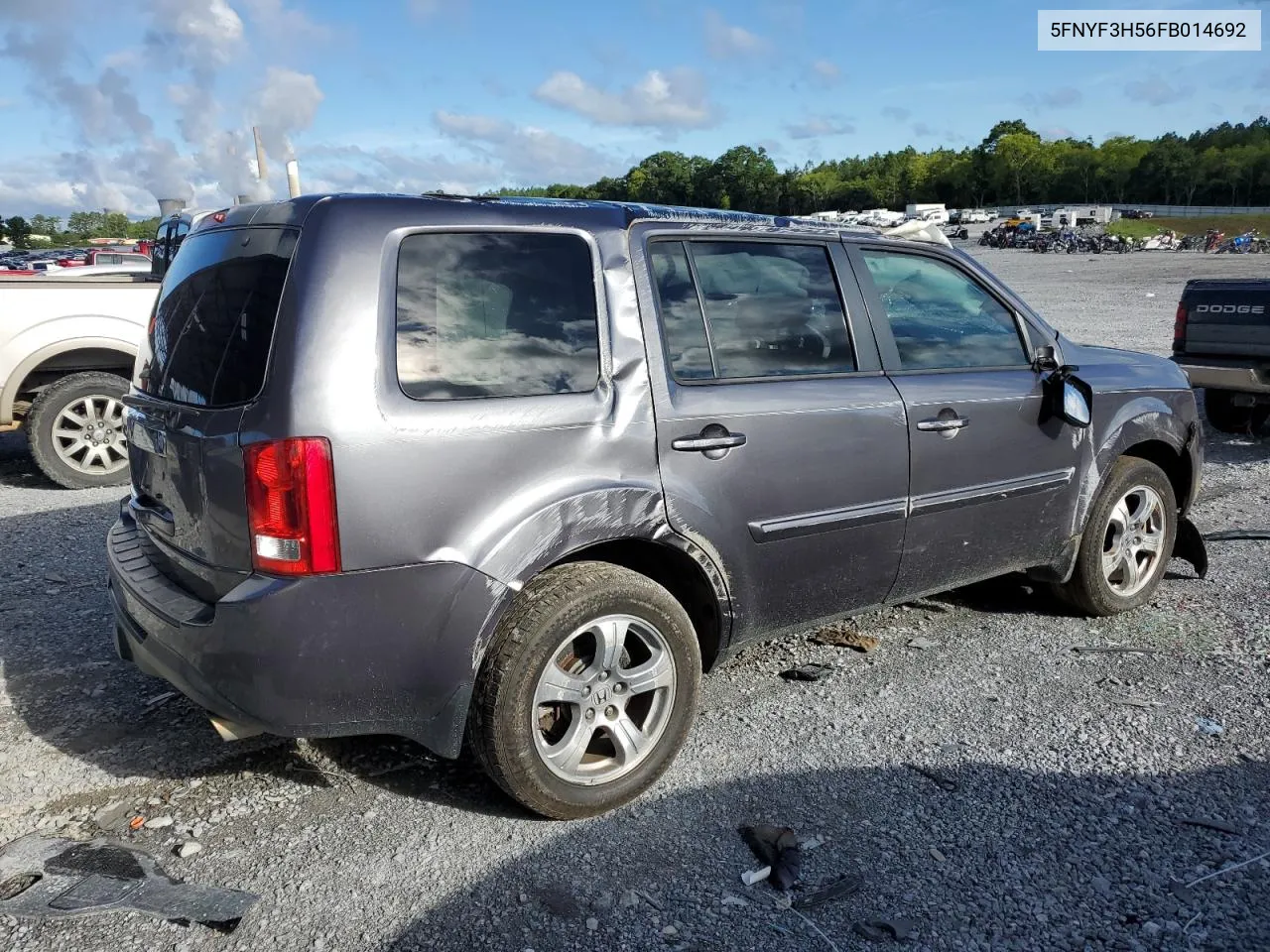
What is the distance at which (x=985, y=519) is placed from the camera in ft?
13.7

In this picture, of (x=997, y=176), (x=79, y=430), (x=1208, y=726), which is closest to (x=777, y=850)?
(x=1208, y=726)

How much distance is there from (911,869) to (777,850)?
379mm

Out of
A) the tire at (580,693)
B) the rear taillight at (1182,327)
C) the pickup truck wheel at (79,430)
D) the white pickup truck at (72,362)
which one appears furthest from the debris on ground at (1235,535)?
the pickup truck wheel at (79,430)

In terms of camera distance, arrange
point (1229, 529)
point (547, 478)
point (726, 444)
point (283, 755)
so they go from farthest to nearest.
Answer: point (1229, 529) → point (283, 755) → point (726, 444) → point (547, 478)

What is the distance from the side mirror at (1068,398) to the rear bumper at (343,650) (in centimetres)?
267

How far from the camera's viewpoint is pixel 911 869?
9.51 feet

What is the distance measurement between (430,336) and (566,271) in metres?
0.53

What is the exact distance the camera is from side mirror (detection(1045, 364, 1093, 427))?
4312 mm

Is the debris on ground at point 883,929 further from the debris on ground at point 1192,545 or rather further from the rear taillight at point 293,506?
the debris on ground at point 1192,545

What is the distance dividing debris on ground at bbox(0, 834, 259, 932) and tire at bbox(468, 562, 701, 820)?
2.66 feet

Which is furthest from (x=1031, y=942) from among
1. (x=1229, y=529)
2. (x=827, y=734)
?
(x=1229, y=529)

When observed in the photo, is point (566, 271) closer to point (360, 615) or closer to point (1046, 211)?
point (360, 615)

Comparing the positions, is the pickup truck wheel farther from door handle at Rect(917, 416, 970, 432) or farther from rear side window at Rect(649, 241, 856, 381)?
door handle at Rect(917, 416, 970, 432)

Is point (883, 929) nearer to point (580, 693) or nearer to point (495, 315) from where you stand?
point (580, 693)
